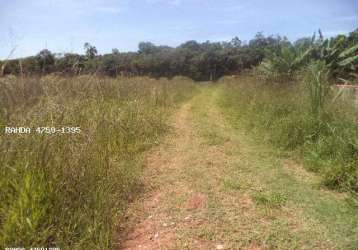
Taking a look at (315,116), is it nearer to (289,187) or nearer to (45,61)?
(289,187)

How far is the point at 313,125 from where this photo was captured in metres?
4.82

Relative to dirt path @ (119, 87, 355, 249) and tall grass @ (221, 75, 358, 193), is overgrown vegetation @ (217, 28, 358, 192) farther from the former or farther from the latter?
dirt path @ (119, 87, 355, 249)

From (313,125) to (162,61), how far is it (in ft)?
85.9

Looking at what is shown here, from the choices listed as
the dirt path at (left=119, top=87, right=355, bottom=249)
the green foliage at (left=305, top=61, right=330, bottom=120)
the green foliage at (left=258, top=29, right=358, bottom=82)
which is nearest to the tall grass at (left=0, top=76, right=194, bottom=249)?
the dirt path at (left=119, top=87, right=355, bottom=249)

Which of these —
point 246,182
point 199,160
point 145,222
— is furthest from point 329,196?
point 145,222

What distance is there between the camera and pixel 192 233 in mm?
2418

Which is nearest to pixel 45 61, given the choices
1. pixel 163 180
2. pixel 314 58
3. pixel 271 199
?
pixel 163 180

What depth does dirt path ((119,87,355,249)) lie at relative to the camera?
2.36 meters

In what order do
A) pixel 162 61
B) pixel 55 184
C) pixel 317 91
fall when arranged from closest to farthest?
pixel 55 184, pixel 317 91, pixel 162 61

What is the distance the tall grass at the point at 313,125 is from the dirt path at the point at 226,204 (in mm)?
310

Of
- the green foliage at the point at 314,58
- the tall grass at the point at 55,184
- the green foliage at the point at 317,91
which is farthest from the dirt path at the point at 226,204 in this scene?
the green foliage at the point at 314,58

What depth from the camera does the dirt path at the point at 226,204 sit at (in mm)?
2355

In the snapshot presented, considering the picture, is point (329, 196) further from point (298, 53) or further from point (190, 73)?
point (190, 73)

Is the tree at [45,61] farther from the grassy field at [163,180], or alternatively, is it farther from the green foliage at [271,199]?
the green foliage at [271,199]
